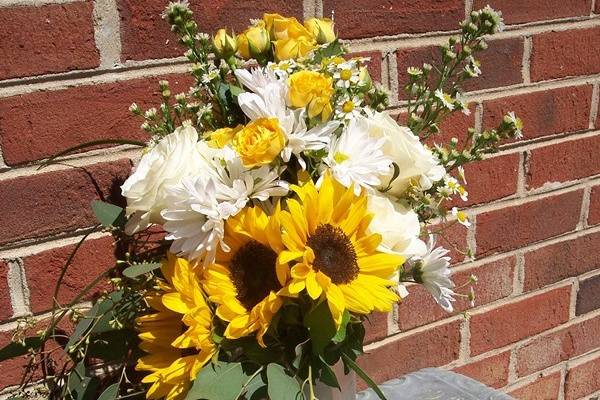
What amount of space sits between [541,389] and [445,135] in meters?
0.57

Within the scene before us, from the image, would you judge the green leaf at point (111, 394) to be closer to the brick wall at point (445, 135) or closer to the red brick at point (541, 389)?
the brick wall at point (445, 135)

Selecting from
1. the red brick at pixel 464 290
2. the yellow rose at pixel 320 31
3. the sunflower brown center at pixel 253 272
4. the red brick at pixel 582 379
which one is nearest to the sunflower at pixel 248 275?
the sunflower brown center at pixel 253 272

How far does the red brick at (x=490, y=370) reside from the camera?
3.92 ft

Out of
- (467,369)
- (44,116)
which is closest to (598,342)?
(467,369)

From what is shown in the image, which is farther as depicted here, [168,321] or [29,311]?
[29,311]

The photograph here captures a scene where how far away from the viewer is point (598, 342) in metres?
1.37

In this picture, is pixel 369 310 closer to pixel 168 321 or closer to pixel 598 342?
pixel 168 321

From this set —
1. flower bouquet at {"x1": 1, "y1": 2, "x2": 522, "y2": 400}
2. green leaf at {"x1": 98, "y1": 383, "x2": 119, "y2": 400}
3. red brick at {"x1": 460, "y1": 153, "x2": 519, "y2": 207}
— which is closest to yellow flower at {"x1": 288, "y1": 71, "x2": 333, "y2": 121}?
flower bouquet at {"x1": 1, "y1": 2, "x2": 522, "y2": 400}

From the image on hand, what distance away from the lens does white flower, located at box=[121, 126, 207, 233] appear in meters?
0.59

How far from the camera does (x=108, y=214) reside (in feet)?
2.31

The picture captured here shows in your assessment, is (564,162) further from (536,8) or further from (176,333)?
(176,333)

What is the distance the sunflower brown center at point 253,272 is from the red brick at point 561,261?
709 mm

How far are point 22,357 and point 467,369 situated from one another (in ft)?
2.35

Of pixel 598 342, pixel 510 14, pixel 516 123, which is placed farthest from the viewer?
pixel 598 342
